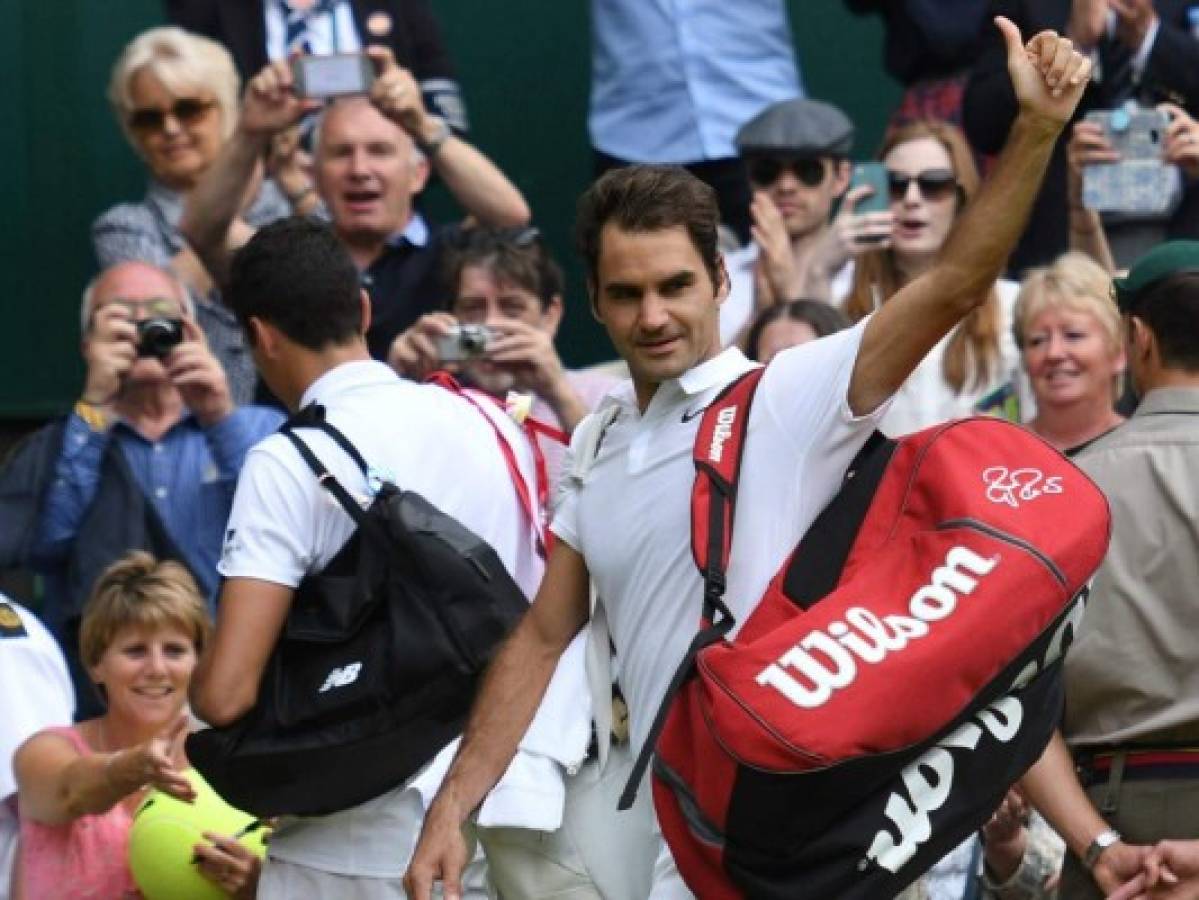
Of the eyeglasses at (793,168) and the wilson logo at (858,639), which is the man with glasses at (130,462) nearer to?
the eyeglasses at (793,168)

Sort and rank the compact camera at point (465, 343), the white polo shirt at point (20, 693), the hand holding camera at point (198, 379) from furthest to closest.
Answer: the hand holding camera at point (198, 379)
the compact camera at point (465, 343)
the white polo shirt at point (20, 693)

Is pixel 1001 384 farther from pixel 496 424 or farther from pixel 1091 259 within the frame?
pixel 496 424

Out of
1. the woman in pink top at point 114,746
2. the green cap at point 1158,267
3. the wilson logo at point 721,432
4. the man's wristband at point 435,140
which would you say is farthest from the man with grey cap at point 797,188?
the wilson logo at point 721,432

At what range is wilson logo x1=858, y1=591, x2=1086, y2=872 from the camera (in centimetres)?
443

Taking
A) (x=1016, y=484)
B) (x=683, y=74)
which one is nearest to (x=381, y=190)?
(x=683, y=74)

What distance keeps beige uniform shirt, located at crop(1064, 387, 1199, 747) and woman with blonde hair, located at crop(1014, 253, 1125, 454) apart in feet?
5.48

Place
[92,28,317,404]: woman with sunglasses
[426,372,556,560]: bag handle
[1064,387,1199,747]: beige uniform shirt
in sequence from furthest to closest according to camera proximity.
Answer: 1. [92,28,317,404]: woman with sunglasses
2. [426,372,556,560]: bag handle
3. [1064,387,1199,747]: beige uniform shirt

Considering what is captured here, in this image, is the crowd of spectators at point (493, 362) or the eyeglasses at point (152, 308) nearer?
the crowd of spectators at point (493, 362)

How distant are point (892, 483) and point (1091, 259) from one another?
360 centimetres

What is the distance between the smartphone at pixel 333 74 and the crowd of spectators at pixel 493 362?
0.04m

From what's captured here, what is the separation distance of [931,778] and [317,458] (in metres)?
1.65

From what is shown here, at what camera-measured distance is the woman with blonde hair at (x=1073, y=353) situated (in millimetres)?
7340

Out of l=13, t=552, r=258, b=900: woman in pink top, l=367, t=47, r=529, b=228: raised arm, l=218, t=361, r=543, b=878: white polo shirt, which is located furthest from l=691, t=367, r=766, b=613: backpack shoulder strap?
l=367, t=47, r=529, b=228: raised arm

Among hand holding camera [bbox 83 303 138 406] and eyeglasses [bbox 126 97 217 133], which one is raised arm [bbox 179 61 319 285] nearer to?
eyeglasses [bbox 126 97 217 133]
